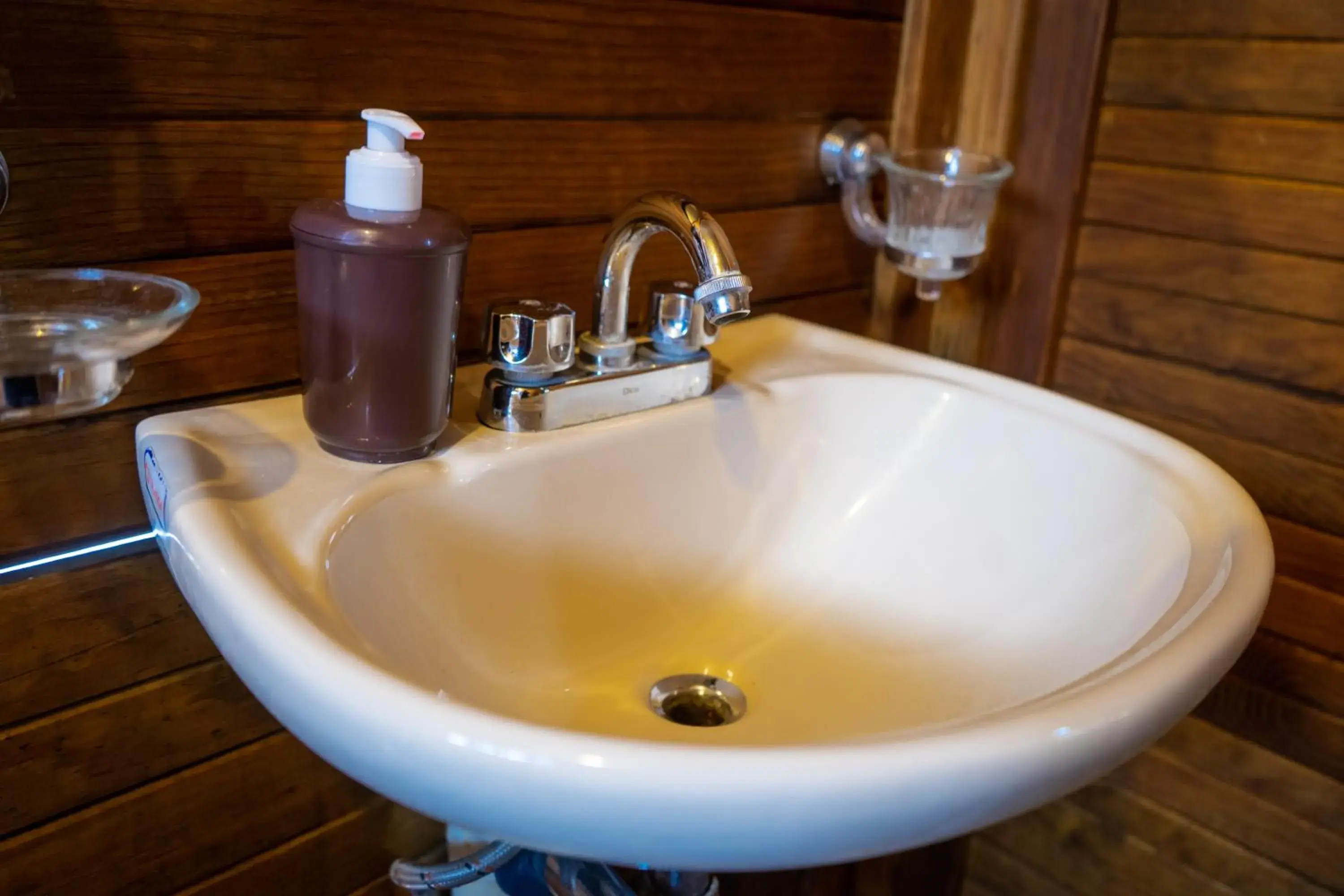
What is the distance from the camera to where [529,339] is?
606 millimetres

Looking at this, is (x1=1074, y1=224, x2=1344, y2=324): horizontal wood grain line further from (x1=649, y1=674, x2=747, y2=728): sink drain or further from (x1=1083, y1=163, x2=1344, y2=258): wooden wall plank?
(x1=649, y1=674, x2=747, y2=728): sink drain

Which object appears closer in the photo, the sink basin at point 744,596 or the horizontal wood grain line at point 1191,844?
the sink basin at point 744,596

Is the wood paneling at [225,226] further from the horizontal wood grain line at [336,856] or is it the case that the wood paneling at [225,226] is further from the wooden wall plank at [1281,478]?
the wooden wall plank at [1281,478]

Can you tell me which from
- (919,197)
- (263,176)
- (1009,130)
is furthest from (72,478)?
(1009,130)

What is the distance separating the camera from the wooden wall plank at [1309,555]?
0.91 m

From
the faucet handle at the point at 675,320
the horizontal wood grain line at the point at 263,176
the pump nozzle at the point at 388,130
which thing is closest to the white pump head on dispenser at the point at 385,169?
the pump nozzle at the point at 388,130

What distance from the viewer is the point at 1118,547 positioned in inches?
24.7

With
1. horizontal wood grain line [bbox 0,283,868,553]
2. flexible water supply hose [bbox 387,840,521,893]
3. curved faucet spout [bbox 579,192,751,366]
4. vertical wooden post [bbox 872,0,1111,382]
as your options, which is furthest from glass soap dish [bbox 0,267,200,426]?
vertical wooden post [bbox 872,0,1111,382]

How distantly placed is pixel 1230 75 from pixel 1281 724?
57 cm

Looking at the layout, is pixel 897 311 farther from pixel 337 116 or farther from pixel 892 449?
pixel 337 116

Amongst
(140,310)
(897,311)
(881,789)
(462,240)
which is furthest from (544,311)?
(897,311)

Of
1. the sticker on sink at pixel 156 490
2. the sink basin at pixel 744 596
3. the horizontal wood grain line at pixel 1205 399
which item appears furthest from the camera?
the horizontal wood grain line at pixel 1205 399

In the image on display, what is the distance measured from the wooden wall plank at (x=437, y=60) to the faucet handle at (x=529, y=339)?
141mm

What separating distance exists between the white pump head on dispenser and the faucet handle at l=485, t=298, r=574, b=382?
0.35ft
